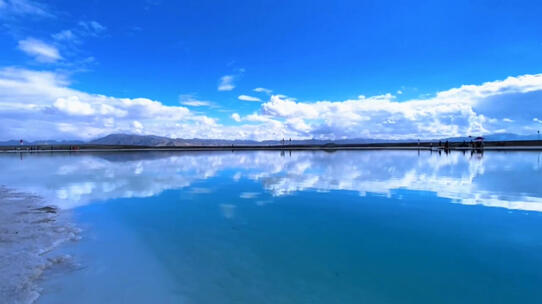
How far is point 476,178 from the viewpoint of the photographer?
14.3 m

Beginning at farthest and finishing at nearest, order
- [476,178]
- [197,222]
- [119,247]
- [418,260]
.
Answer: [476,178] < [197,222] < [119,247] < [418,260]

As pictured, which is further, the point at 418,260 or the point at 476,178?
the point at 476,178

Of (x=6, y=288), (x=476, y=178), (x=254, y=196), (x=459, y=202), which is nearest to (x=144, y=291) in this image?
(x=6, y=288)

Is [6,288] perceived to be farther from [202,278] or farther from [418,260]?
[418,260]

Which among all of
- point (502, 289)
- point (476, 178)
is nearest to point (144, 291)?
point (502, 289)

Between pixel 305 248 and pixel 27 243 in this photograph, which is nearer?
pixel 305 248

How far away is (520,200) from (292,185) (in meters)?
7.91

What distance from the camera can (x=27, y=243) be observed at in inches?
226

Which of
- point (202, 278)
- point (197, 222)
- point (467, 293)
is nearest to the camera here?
point (467, 293)

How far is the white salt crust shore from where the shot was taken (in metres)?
4.04

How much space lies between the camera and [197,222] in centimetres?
744

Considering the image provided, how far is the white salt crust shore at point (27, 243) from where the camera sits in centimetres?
404

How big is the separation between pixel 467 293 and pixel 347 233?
2.64 meters

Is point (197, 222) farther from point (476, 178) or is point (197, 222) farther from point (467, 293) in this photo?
point (476, 178)
